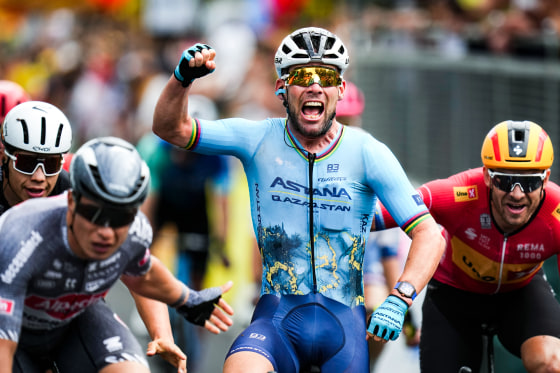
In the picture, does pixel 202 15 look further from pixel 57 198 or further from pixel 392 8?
pixel 57 198

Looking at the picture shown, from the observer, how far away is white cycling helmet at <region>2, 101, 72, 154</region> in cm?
635

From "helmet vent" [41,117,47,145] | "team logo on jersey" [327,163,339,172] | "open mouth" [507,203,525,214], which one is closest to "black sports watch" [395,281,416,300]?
"team logo on jersey" [327,163,339,172]

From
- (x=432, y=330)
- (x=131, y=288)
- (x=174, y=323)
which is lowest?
(x=174, y=323)

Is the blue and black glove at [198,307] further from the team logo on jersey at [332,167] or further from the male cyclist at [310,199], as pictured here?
the team logo on jersey at [332,167]

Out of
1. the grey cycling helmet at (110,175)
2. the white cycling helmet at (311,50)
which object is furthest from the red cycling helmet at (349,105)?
the grey cycling helmet at (110,175)

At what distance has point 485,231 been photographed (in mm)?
6863

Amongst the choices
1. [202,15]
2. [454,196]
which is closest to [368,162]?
[454,196]

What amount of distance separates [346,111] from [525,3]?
14.3ft

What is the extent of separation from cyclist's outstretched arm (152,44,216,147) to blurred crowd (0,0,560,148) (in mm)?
6520

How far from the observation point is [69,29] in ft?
93.8

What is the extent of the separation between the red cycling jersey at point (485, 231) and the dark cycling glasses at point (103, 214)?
205 cm

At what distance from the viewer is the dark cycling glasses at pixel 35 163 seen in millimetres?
6332

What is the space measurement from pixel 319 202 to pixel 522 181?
4.62ft

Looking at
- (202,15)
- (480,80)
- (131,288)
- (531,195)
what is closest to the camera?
(131,288)
